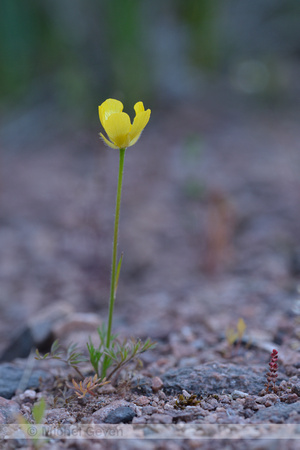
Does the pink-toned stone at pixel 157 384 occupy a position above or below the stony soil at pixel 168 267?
below

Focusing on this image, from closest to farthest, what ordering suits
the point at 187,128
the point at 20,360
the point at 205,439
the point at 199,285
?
1. the point at 205,439
2. the point at 20,360
3. the point at 199,285
4. the point at 187,128

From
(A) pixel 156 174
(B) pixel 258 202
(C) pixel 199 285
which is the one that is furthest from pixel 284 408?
(A) pixel 156 174

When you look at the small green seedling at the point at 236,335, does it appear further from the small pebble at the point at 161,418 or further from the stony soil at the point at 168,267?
the small pebble at the point at 161,418

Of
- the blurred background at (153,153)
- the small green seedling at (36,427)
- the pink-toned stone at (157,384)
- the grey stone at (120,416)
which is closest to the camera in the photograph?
the small green seedling at (36,427)

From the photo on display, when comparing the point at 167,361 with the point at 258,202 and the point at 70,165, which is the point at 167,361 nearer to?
the point at 258,202

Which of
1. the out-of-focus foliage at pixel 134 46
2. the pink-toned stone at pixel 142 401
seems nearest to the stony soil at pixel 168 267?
the pink-toned stone at pixel 142 401

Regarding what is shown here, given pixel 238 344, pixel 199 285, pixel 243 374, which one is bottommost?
pixel 243 374
